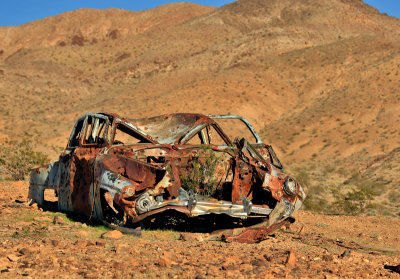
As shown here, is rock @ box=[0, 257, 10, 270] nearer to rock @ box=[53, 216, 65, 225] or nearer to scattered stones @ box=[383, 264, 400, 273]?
rock @ box=[53, 216, 65, 225]

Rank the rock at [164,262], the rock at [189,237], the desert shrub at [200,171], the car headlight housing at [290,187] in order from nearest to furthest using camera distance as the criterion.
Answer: the rock at [164,262]
the rock at [189,237]
the car headlight housing at [290,187]
the desert shrub at [200,171]

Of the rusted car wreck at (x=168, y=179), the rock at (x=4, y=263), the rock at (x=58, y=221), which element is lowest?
the rock at (x=58, y=221)

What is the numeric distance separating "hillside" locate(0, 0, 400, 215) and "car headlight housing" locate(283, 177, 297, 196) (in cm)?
930

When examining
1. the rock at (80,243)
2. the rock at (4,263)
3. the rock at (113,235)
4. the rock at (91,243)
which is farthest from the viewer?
the rock at (113,235)

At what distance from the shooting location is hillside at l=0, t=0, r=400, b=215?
34906 millimetres

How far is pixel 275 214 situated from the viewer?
7270 mm

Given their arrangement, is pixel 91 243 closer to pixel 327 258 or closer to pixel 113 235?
pixel 113 235

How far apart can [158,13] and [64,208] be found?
90.1 m

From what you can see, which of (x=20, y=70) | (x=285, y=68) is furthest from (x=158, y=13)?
(x=285, y=68)

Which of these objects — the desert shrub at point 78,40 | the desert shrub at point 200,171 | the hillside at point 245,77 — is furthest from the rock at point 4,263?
the desert shrub at point 78,40

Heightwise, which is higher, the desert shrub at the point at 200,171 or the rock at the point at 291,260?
the desert shrub at the point at 200,171

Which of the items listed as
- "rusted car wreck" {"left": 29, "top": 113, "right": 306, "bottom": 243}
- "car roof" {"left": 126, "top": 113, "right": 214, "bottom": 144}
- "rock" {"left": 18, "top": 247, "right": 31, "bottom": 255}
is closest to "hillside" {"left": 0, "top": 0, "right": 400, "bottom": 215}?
"car roof" {"left": 126, "top": 113, "right": 214, "bottom": 144}

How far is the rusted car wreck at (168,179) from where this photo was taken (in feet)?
22.1

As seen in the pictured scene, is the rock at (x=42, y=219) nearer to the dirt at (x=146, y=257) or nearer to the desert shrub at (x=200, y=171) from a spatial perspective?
the dirt at (x=146, y=257)
